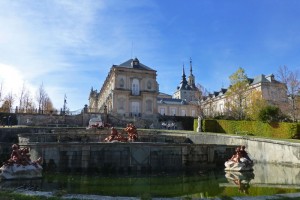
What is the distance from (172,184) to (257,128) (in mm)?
16473

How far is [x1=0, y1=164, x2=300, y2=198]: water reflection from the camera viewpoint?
982 cm

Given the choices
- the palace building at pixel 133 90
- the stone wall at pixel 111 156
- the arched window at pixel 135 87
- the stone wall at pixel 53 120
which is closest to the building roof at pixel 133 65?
the palace building at pixel 133 90

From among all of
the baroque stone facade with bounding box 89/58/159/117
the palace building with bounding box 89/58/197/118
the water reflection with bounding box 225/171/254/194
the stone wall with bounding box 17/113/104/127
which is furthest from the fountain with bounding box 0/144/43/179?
the baroque stone facade with bounding box 89/58/159/117

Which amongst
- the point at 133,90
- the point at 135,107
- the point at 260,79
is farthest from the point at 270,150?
the point at 260,79

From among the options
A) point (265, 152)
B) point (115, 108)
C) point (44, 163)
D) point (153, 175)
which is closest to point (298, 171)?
point (265, 152)

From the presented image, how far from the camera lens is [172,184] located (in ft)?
38.0

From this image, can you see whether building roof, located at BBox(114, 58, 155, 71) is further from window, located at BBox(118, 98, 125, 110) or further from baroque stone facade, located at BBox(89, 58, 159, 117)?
window, located at BBox(118, 98, 125, 110)

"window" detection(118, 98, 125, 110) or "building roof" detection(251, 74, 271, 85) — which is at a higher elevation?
"building roof" detection(251, 74, 271, 85)

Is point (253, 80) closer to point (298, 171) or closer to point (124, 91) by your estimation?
point (124, 91)

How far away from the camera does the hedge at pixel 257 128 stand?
22562mm

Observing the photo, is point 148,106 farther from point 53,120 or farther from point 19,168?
point 19,168

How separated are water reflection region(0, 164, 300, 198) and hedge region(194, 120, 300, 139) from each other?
27.1 feet

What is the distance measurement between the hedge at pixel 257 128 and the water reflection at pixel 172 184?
27.1ft

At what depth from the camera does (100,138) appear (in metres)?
22.6
